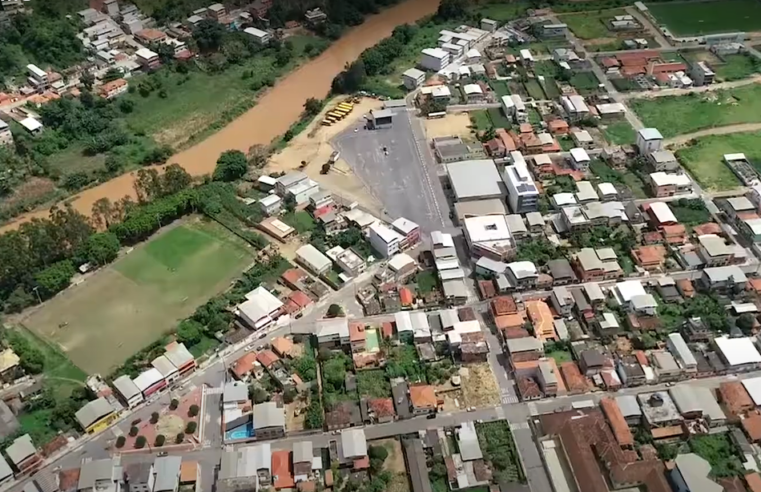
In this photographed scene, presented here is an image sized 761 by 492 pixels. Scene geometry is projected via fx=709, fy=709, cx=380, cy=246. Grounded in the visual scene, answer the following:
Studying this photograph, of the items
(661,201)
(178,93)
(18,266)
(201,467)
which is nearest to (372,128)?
(178,93)

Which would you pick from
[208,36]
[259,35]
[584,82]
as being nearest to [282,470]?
[584,82]

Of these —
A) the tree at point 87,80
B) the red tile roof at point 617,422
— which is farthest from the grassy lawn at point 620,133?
the tree at point 87,80

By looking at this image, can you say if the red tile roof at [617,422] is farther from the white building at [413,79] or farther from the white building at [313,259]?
the white building at [413,79]

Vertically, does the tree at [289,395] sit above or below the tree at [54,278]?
above

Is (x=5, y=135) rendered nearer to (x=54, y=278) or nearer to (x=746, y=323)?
(x=54, y=278)

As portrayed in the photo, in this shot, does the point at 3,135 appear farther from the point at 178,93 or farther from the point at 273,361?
the point at 273,361

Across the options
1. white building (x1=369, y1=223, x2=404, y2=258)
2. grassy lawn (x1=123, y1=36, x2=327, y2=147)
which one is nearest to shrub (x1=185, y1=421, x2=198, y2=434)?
white building (x1=369, y1=223, x2=404, y2=258)

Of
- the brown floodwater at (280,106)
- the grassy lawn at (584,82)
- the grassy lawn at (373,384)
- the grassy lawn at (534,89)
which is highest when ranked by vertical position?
the grassy lawn at (584,82)
